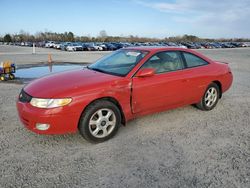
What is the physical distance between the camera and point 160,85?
4.27 metres

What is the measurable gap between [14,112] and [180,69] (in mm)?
3639

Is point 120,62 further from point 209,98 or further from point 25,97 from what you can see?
point 209,98

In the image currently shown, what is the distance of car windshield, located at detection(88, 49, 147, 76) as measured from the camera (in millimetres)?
4191

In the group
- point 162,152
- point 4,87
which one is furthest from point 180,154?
point 4,87

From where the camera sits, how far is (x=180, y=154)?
341cm

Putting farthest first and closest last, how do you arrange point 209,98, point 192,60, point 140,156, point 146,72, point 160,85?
point 209,98
point 192,60
point 160,85
point 146,72
point 140,156

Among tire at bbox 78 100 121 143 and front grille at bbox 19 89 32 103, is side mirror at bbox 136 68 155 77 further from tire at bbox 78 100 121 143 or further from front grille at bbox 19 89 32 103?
front grille at bbox 19 89 32 103

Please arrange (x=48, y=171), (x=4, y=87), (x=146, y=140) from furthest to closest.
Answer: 1. (x=4, y=87)
2. (x=146, y=140)
3. (x=48, y=171)

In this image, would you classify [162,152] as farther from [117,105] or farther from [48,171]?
[48,171]

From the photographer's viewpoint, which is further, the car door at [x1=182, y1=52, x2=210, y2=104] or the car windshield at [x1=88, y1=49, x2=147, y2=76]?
the car door at [x1=182, y1=52, x2=210, y2=104]

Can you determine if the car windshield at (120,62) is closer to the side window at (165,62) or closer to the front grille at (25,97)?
the side window at (165,62)

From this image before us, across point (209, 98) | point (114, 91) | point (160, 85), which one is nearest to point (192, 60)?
point (209, 98)

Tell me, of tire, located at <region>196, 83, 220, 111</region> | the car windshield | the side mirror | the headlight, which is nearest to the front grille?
the headlight

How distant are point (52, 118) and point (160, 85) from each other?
197 cm
